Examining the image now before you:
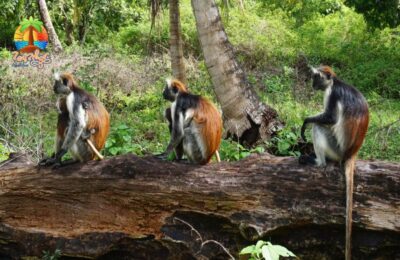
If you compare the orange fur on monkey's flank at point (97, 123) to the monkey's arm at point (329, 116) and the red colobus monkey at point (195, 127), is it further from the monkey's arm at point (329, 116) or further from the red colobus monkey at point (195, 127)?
the monkey's arm at point (329, 116)

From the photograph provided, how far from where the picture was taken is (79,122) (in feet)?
25.6

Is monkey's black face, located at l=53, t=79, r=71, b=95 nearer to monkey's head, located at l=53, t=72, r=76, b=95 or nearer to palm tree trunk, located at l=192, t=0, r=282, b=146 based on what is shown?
monkey's head, located at l=53, t=72, r=76, b=95

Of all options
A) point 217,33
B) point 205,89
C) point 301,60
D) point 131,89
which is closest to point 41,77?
point 131,89

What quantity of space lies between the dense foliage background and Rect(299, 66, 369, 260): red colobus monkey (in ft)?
9.36

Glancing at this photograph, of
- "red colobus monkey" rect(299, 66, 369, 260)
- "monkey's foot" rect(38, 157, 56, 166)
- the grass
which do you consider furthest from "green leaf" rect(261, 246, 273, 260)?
the grass

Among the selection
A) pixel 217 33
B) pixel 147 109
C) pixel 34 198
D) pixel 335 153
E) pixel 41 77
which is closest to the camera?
pixel 335 153

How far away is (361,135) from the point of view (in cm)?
638

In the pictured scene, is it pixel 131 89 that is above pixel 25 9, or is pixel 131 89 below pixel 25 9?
below

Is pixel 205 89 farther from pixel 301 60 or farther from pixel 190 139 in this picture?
pixel 190 139

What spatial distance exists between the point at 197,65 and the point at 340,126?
13.1 meters

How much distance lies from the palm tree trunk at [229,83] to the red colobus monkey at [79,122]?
3507 mm

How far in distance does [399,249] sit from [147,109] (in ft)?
33.3

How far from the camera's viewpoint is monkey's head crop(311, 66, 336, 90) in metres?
6.89

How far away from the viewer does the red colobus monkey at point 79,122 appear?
25.7 ft
